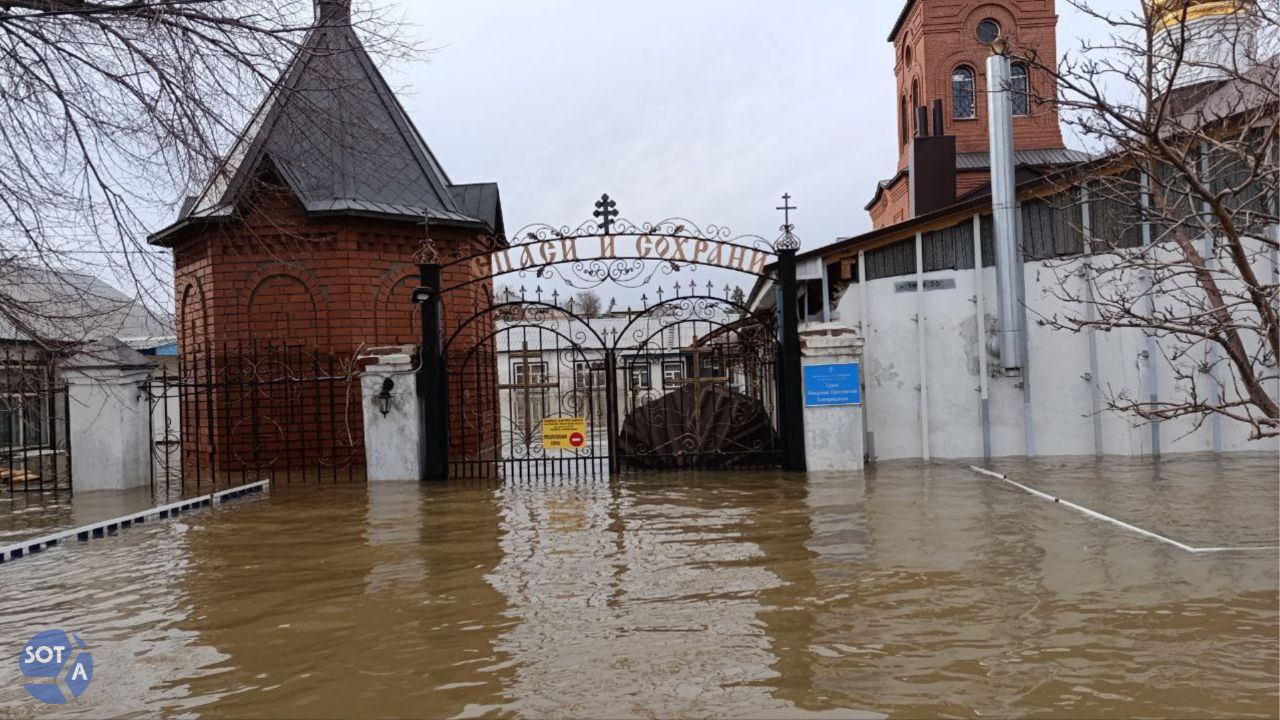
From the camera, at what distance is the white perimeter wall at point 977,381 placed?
13.7 metres

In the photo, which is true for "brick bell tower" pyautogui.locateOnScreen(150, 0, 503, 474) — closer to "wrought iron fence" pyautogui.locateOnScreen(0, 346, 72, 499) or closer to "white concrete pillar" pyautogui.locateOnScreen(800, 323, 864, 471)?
"wrought iron fence" pyautogui.locateOnScreen(0, 346, 72, 499)

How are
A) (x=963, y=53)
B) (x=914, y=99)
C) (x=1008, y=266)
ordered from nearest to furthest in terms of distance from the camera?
(x=1008, y=266) → (x=963, y=53) → (x=914, y=99)

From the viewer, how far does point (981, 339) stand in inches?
537

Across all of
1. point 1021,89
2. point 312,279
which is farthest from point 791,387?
point 312,279

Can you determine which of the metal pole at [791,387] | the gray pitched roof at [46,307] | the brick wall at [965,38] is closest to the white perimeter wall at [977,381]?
the metal pole at [791,387]

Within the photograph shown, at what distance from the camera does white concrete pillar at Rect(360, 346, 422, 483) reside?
13.3 meters

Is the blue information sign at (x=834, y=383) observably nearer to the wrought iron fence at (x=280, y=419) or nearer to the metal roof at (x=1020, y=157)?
the wrought iron fence at (x=280, y=419)

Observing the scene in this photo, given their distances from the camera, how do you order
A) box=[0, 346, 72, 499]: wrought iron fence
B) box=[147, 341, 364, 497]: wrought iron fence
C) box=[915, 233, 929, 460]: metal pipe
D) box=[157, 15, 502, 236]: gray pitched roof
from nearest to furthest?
box=[157, 15, 502, 236]: gray pitched roof < box=[0, 346, 72, 499]: wrought iron fence < box=[915, 233, 929, 460]: metal pipe < box=[147, 341, 364, 497]: wrought iron fence

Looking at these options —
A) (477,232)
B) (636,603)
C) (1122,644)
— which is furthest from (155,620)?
(477,232)

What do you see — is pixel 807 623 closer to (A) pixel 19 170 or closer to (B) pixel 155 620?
(B) pixel 155 620

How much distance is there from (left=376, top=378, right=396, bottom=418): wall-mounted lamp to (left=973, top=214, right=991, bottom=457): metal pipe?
8.31m

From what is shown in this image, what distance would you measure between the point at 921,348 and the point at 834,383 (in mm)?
1824

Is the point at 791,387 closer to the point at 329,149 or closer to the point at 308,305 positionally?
the point at 329,149

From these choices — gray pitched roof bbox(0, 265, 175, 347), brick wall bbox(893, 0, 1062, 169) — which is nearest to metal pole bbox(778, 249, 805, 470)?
gray pitched roof bbox(0, 265, 175, 347)
